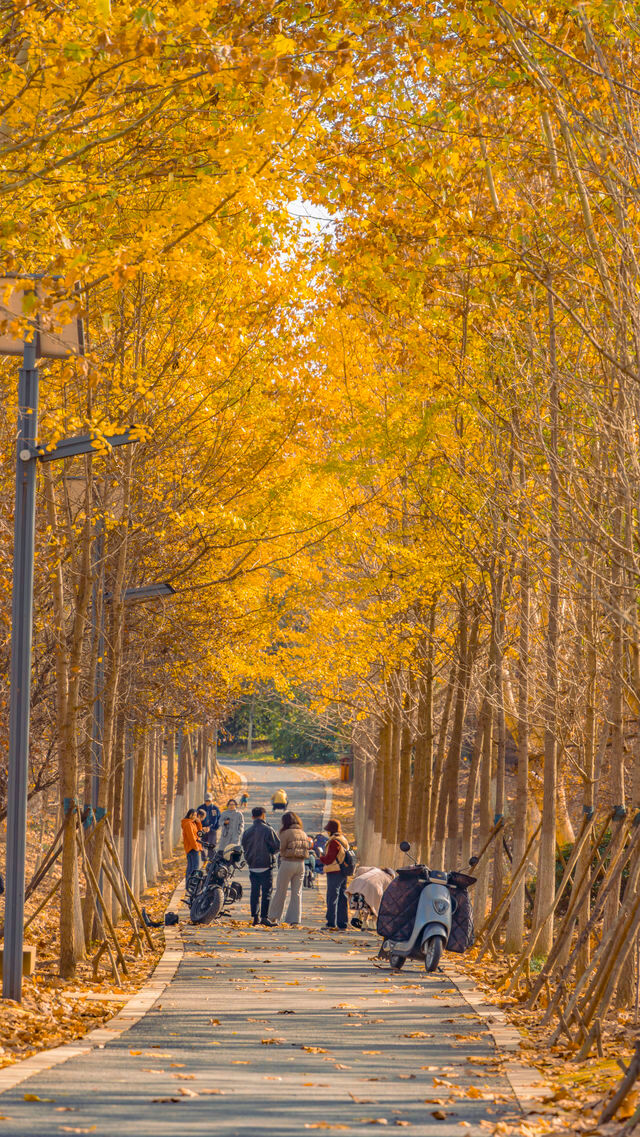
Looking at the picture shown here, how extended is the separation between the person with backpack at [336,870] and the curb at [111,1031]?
166 inches

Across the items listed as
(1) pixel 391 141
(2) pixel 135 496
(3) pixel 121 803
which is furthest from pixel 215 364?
(3) pixel 121 803

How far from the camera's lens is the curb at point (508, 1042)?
22.9ft

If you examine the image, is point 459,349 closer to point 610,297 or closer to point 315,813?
point 610,297

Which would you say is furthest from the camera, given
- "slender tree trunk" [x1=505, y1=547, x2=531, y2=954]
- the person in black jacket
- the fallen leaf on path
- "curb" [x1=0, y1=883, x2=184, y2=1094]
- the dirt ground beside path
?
the person in black jacket

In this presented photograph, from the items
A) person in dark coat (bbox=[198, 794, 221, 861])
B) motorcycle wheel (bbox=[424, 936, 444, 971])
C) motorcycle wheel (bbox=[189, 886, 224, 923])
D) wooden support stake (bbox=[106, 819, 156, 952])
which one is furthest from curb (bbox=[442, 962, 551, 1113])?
person in dark coat (bbox=[198, 794, 221, 861])

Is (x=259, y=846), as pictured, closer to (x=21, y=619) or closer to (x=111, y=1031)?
(x=21, y=619)

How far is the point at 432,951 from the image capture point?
45.6ft

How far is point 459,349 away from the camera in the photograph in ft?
52.7

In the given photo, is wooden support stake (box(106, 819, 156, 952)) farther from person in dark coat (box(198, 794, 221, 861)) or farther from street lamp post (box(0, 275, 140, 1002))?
person in dark coat (box(198, 794, 221, 861))

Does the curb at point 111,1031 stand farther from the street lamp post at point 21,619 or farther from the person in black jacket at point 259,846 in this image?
the person in black jacket at point 259,846

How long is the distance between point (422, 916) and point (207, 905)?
6171 millimetres

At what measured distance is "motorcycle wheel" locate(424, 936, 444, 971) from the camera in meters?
13.9

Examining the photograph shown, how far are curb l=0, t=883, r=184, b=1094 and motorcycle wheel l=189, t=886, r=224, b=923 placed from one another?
3.26m

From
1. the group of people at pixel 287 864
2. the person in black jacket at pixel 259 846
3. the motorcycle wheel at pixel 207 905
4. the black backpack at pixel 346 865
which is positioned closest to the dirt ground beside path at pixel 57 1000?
the motorcycle wheel at pixel 207 905
